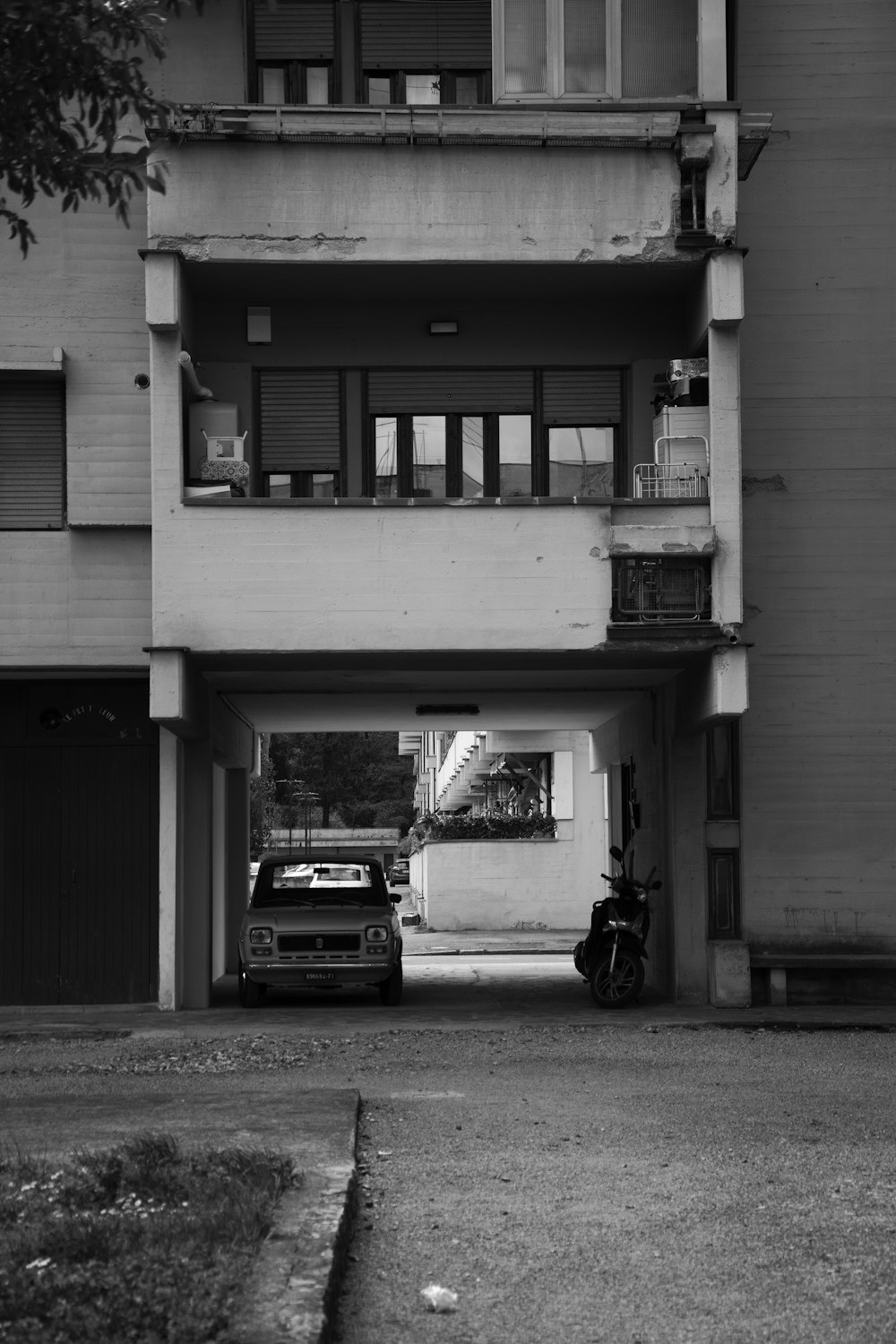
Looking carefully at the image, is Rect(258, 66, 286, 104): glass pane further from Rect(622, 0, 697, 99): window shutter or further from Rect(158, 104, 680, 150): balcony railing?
Rect(622, 0, 697, 99): window shutter

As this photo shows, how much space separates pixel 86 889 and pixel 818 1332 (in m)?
13.2

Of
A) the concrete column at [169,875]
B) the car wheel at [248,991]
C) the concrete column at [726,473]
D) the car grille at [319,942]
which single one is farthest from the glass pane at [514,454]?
the car wheel at [248,991]

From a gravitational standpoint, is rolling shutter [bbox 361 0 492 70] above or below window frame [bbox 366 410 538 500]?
above

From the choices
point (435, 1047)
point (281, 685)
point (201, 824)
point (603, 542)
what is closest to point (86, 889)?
point (201, 824)

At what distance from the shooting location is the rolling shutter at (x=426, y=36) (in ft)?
58.2

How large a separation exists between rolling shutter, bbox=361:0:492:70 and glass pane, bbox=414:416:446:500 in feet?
11.6

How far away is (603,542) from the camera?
16.4 m

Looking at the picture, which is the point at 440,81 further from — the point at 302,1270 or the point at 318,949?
the point at 302,1270

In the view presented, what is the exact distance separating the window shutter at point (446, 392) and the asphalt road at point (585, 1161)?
619cm

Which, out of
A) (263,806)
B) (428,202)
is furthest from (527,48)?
(263,806)

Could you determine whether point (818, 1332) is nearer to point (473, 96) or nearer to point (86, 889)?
point (86, 889)

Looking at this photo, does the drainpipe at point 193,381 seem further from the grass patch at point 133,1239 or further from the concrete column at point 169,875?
the grass patch at point 133,1239

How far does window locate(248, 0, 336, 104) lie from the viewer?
17.9 meters

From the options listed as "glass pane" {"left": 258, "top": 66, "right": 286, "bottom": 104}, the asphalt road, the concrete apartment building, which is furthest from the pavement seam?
"glass pane" {"left": 258, "top": 66, "right": 286, "bottom": 104}
